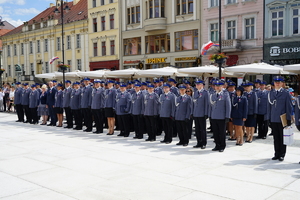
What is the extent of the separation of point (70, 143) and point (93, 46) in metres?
33.5

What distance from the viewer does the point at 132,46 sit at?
127 feet

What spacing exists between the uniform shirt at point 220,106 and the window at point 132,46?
28015 mm

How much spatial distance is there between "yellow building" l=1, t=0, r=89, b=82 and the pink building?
20.8 meters

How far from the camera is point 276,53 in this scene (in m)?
27.2

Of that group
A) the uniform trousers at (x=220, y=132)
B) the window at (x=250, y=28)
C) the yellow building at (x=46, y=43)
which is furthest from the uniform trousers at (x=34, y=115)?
the yellow building at (x=46, y=43)

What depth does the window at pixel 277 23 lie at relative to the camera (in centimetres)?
2703

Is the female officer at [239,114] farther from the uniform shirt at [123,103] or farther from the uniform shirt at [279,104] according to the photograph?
the uniform shirt at [123,103]

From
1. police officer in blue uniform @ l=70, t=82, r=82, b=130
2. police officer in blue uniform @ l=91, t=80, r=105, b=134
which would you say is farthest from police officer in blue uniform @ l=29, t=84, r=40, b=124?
police officer in blue uniform @ l=91, t=80, r=105, b=134

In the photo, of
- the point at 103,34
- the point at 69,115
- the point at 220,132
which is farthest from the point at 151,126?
the point at 103,34

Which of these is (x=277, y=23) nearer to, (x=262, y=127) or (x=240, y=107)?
(x=262, y=127)

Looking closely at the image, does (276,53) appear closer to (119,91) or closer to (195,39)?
(195,39)

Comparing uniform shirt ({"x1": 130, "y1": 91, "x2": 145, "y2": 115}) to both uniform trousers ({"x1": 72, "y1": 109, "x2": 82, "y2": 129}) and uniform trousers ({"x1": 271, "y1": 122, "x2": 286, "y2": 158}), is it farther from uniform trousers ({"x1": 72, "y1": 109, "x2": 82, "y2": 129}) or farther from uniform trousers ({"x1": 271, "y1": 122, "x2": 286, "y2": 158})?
uniform trousers ({"x1": 271, "y1": 122, "x2": 286, "y2": 158})

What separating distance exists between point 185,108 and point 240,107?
182 cm

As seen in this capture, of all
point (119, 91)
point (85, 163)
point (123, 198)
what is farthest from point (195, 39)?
point (123, 198)
